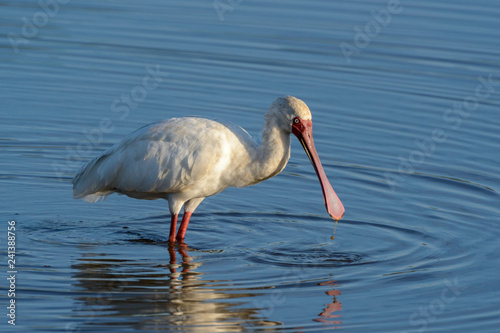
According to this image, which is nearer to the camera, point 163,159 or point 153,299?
point 153,299

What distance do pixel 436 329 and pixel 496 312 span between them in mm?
735

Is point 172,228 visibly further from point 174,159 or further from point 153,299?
point 153,299

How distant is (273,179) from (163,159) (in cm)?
302

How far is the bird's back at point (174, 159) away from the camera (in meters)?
11.4

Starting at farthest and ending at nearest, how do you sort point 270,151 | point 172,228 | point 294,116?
point 172,228
point 270,151
point 294,116

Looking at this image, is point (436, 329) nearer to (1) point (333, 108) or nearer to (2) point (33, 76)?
(1) point (333, 108)

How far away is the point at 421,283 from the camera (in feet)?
35.0

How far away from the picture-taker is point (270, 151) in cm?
1141

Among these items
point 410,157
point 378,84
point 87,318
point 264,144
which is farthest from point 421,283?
point 378,84

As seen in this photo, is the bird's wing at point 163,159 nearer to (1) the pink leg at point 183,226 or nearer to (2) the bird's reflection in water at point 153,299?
(1) the pink leg at point 183,226

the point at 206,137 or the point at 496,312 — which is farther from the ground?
the point at 206,137

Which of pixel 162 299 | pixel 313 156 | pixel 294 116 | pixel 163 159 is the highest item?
pixel 294 116

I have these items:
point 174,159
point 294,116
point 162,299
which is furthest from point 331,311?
point 174,159

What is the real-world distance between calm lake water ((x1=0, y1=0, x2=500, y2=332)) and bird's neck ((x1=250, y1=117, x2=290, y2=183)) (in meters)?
0.95
